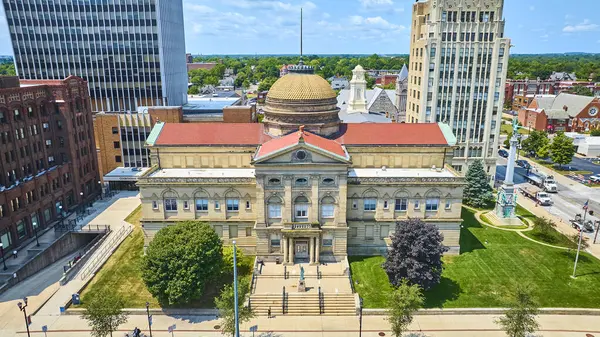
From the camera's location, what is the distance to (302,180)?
5178cm

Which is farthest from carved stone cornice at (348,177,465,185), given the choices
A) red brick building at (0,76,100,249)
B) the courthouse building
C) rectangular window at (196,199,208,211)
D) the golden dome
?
red brick building at (0,76,100,249)

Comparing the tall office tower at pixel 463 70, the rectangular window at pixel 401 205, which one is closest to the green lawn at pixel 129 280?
the rectangular window at pixel 401 205

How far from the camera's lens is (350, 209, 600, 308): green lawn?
47000 millimetres

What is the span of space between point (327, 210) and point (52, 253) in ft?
129

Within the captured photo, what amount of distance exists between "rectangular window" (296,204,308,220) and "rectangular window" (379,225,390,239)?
1055 cm

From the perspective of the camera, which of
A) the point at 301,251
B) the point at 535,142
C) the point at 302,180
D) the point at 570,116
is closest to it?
the point at 302,180

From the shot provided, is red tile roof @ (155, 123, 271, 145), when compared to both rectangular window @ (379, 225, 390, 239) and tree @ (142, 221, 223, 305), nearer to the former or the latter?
tree @ (142, 221, 223, 305)

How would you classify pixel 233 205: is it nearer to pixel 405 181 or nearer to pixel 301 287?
pixel 301 287

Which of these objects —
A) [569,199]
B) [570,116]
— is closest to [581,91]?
[570,116]

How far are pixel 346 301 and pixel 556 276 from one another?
87.6ft

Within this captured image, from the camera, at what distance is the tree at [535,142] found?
356ft

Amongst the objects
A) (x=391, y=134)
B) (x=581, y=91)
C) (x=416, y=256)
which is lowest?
(x=416, y=256)

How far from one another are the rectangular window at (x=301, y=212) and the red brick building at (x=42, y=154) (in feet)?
129

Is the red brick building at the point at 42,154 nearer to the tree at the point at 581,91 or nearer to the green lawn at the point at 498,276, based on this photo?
the green lawn at the point at 498,276
